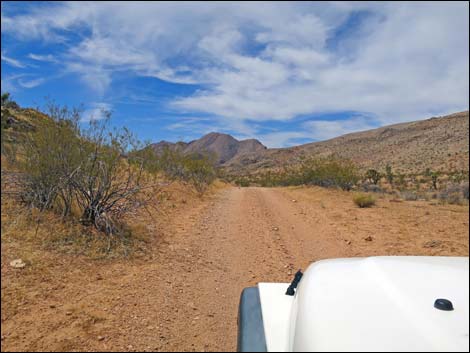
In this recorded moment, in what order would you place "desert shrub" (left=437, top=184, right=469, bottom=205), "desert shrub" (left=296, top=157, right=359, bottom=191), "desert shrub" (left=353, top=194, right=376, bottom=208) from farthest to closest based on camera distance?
1. "desert shrub" (left=296, top=157, right=359, bottom=191)
2. "desert shrub" (left=437, top=184, right=469, bottom=205)
3. "desert shrub" (left=353, top=194, right=376, bottom=208)

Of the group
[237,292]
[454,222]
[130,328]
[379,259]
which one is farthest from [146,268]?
[454,222]

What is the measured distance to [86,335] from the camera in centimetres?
324

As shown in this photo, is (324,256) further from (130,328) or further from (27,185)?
(27,185)

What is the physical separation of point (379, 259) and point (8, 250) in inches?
195

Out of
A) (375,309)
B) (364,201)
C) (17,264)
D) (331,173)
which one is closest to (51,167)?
(17,264)

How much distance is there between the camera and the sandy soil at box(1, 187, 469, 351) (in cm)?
320

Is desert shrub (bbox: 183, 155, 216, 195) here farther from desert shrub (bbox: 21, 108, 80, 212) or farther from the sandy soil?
desert shrub (bbox: 21, 108, 80, 212)

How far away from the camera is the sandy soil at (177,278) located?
3.20m

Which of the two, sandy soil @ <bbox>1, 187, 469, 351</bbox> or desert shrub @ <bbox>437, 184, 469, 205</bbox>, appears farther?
desert shrub @ <bbox>437, 184, 469, 205</bbox>

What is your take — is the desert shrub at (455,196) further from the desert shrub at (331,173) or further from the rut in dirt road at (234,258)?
the rut in dirt road at (234,258)

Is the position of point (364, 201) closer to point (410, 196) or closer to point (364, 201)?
point (364, 201)

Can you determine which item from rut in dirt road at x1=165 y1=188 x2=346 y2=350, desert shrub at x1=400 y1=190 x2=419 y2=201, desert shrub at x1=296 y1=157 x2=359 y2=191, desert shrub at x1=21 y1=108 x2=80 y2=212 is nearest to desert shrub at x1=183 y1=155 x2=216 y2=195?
desert shrub at x1=296 y1=157 x2=359 y2=191

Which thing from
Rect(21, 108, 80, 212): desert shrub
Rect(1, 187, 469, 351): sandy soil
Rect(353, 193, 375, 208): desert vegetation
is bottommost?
Rect(1, 187, 469, 351): sandy soil

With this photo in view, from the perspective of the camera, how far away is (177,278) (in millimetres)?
4949
